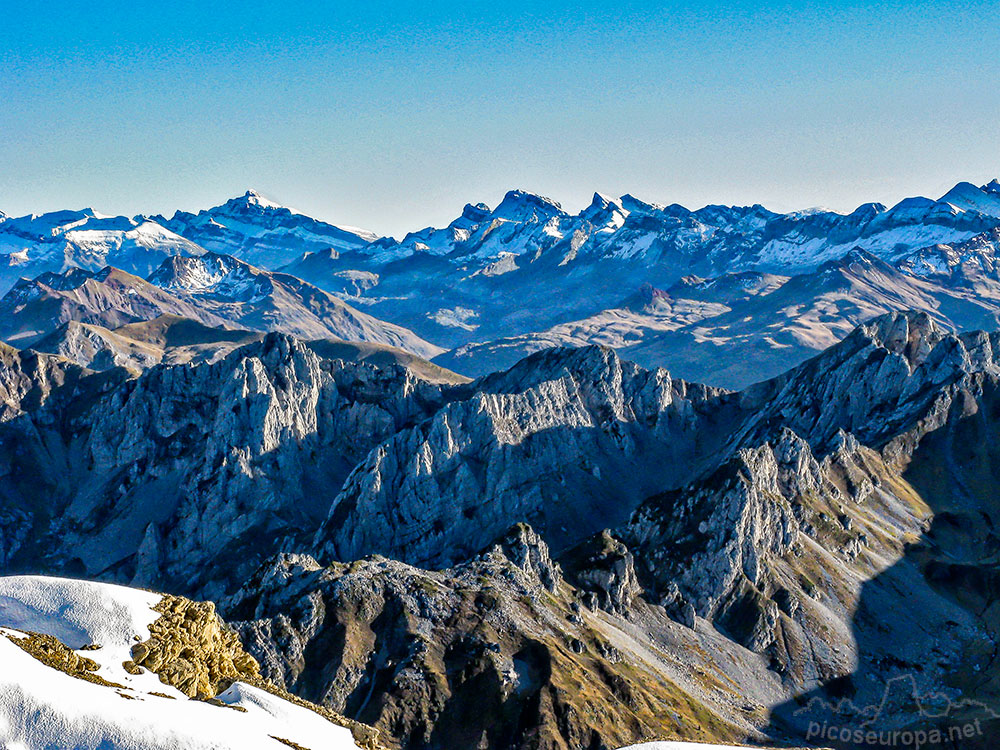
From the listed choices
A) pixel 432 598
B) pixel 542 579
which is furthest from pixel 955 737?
pixel 432 598

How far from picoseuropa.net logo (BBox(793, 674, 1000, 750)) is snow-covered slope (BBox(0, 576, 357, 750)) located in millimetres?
145211

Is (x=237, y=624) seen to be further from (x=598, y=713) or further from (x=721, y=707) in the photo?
(x=721, y=707)

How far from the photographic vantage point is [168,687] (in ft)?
185

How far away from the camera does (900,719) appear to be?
7210 inches

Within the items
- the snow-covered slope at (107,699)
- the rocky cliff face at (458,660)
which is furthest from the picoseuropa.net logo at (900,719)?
the snow-covered slope at (107,699)

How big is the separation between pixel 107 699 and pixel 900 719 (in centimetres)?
17648

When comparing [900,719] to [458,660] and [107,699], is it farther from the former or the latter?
[107,699]

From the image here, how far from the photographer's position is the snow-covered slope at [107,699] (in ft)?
149

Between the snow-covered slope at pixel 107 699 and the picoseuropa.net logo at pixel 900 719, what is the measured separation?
145 metres

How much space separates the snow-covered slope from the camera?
4553cm

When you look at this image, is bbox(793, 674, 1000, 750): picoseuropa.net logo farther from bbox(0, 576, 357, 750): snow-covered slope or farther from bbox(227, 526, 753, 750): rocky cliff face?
bbox(0, 576, 357, 750): snow-covered slope

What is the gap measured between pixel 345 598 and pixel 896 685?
11934 centimetres

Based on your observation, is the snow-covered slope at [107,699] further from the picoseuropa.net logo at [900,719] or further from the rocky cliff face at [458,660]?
the picoseuropa.net logo at [900,719]

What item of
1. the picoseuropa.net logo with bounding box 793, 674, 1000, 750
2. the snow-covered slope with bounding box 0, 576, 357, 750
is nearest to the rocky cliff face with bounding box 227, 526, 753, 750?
the picoseuropa.net logo with bounding box 793, 674, 1000, 750
